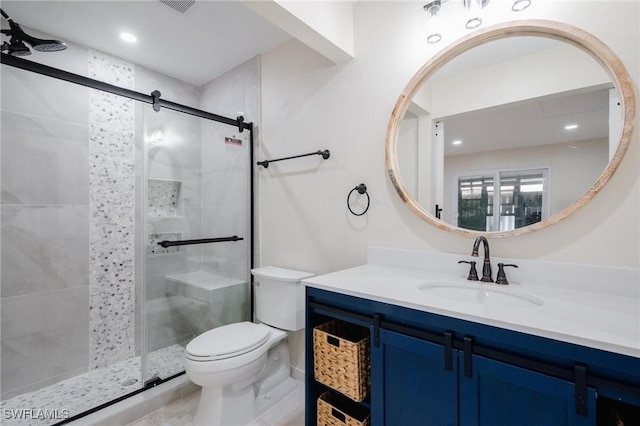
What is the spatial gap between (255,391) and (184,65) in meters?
2.67

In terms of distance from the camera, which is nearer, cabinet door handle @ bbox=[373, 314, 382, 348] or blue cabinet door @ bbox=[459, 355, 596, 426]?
blue cabinet door @ bbox=[459, 355, 596, 426]

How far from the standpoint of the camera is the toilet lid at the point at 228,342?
63.1 inches

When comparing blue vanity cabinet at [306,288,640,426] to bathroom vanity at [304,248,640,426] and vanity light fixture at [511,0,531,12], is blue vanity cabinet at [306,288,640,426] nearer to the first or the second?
bathroom vanity at [304,248,640,426]

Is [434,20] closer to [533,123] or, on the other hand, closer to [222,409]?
[533,123]

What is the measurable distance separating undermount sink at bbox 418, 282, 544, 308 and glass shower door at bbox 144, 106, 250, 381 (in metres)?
1.64

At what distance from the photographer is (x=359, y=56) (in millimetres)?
1867

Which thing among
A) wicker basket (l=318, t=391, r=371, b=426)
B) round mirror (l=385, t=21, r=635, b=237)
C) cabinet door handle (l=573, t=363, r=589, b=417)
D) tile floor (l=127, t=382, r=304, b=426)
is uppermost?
round mirror (l=385, t=21, r=635, b=237)

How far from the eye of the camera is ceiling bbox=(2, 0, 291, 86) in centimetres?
188

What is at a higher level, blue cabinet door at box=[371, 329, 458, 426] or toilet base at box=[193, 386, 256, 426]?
blue cabinet door at box=[371, 329, 458, 426]

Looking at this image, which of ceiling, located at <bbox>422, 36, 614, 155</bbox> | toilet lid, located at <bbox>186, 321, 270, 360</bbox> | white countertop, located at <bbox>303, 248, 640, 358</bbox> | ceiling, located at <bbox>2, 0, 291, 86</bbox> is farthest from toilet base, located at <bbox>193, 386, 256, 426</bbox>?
ceiling, located at <bbox>2, 0, 291, 86</bbox>

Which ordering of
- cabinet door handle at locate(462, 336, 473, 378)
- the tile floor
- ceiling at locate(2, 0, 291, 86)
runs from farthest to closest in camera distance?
ceiling at locate(2, 0, 291, 86) < the tile floor < cabinet door handle at locate(462, 336, 473, 378)

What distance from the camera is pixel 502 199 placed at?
138 cm

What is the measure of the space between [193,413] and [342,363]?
115 cm

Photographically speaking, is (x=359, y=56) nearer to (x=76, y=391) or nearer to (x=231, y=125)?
(x=231, y=125)
